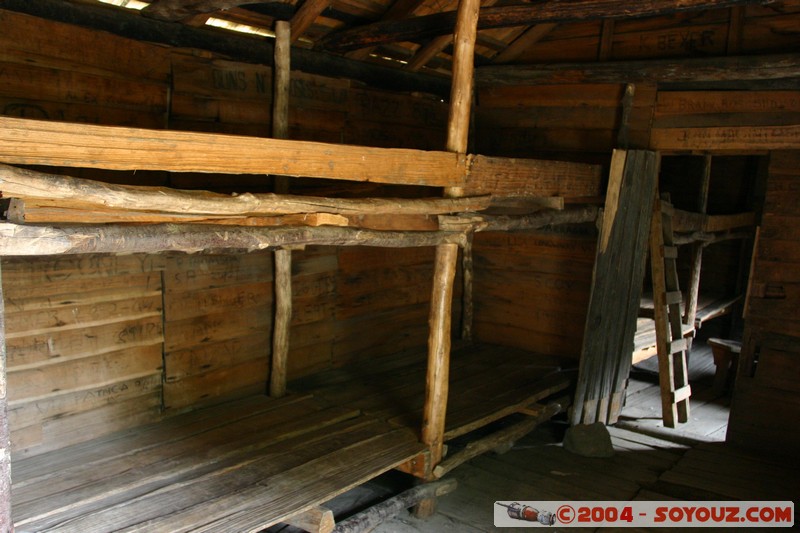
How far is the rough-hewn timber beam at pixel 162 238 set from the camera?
101 inches

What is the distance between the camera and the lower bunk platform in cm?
381

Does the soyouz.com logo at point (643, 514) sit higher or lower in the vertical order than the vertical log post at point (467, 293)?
lower

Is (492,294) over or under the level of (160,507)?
over

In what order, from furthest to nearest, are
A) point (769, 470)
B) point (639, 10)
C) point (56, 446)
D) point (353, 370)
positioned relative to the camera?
point (353, 370), point (769, 470), point (639, 10), point (56, 446)

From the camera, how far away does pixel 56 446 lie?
4.59m

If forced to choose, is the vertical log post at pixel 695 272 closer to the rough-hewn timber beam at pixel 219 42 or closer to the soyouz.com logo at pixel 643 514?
the soyouz.com logo at pixel 643 514

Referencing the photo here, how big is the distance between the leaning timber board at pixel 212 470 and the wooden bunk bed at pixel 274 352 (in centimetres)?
1

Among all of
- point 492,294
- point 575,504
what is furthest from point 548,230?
point 575,504

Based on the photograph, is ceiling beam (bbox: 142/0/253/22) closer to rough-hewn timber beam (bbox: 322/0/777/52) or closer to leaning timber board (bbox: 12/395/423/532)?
rough-hewn timber beam (bbox: 322/0/777/52)

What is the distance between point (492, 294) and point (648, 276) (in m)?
3.88

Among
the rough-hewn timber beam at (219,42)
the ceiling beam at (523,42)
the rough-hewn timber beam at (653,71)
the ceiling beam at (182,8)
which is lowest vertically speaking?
the rough-hewn timber beam at (219,42)

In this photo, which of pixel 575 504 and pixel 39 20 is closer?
pixel 39 20

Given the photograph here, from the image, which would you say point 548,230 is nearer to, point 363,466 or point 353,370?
point 353,370

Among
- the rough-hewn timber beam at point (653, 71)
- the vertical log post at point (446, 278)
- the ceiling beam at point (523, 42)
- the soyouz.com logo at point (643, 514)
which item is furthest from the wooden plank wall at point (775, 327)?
the vertical log post at point (446, 278)
